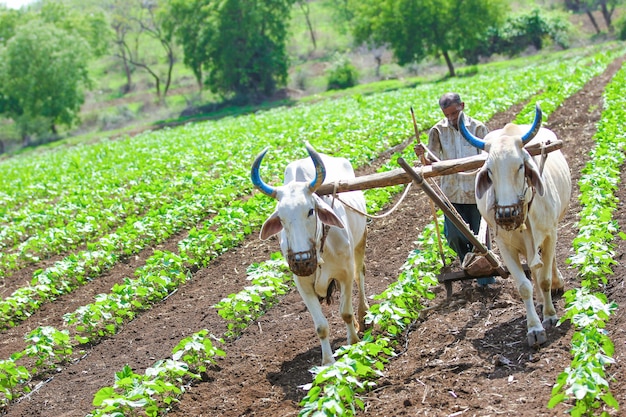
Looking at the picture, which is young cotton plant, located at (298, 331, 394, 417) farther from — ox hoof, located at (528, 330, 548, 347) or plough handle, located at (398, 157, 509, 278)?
plough handle, located at (398, 157, 509, 278)

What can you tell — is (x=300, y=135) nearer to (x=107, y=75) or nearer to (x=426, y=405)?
(x=426, y=405)

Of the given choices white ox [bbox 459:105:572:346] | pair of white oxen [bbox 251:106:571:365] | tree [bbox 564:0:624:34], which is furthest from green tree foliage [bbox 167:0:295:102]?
white ox [bbox 459:105:572:346]

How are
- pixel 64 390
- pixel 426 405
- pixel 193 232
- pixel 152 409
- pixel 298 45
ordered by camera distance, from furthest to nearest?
pixel 298 45 < pixel 193 232 < pixel 64 390 < pixel 152 409 < pixel 426 405

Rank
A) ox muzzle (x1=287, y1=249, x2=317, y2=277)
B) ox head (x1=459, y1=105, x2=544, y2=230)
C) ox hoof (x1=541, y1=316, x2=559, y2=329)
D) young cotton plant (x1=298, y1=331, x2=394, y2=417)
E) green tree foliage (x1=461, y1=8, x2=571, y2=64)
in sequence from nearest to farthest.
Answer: young cotton plant (x1=298, y1=331, x2=394, y2=417)
ox muzzle (x1=287, y1=249, x2=317, y2=277)
ox head (x1=459, y1=105, x2=544, y2=230)
ox hoof (x1=541, y1=316, x2=559, y2=329)
green tree foliage (x1=461, y1=8, x2=571, y2=64)

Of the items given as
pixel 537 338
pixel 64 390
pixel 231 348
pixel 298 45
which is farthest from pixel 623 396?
pixel 298 45

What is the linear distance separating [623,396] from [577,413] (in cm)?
64

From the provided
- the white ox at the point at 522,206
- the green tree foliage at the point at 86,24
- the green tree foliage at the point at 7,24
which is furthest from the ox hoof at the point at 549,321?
the green tree foliage at the point at 7,24

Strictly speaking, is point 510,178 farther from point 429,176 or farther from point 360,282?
point 360,282

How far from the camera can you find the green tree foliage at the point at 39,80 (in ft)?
179

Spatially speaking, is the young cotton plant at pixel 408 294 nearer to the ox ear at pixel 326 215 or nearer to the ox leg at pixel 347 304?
the ox leg at pixel 347 304

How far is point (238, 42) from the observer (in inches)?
2083

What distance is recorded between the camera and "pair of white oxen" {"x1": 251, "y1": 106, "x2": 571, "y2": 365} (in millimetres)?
5938

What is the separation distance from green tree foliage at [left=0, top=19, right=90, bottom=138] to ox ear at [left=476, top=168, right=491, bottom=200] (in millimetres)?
52308

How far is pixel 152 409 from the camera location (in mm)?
6008
